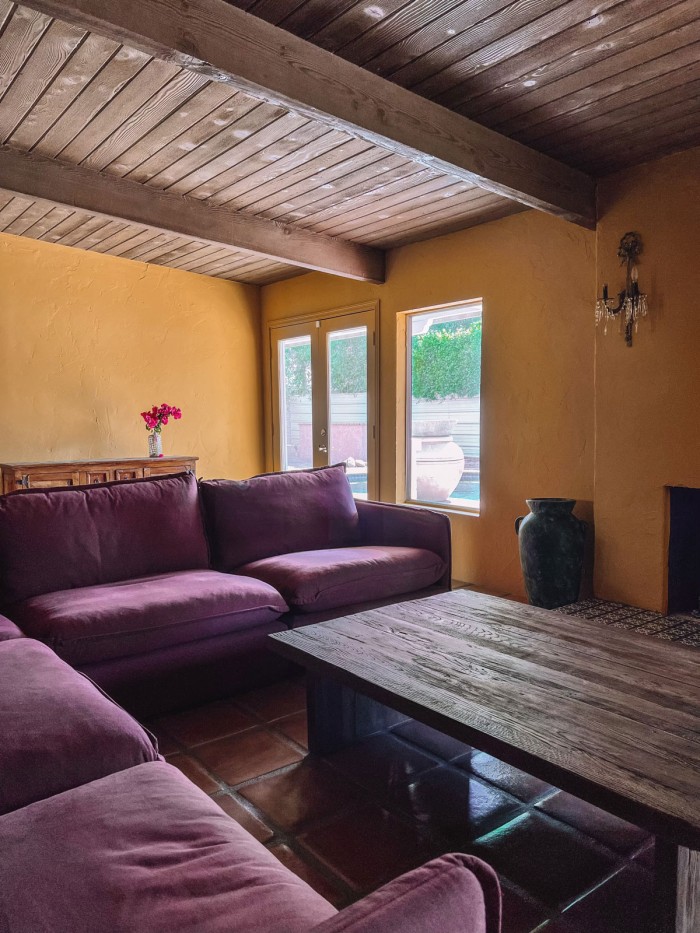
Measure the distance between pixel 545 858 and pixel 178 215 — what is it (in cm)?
377

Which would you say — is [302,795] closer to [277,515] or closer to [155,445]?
[277,515]

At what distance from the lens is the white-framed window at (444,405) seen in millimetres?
4531

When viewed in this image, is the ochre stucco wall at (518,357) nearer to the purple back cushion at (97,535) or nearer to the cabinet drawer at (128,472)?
the purple back cushion at (97,535)

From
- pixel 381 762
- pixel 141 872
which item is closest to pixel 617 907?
pixel 381 762

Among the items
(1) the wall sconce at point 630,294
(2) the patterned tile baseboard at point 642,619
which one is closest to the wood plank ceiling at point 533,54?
(1) the wall sconce at point 630,294

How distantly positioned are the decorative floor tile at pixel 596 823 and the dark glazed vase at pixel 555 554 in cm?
182

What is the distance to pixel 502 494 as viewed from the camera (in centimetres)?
429

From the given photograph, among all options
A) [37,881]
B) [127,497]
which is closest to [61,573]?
[127,497]

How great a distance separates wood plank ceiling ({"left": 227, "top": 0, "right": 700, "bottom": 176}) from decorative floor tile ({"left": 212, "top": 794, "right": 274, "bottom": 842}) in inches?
99.0

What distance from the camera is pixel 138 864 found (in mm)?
961

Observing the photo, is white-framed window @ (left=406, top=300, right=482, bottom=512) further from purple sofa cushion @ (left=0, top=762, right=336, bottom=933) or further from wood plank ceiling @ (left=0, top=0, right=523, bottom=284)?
purple sofa cushion @ (left=0, top=762, right=336, bottom=933)

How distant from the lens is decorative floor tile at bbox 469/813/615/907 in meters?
1.51

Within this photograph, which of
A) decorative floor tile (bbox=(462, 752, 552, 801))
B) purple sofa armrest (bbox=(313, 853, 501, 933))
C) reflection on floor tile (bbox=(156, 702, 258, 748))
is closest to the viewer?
purple sofa armrest (bbox=(313, 853, 501, 933))

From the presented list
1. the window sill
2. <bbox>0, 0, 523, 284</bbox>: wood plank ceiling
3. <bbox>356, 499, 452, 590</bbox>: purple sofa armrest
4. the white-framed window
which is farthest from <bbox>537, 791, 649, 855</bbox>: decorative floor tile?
<bbox>0, 0, 523, 284</bbox>: wood plank ceiling
